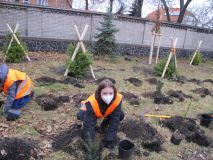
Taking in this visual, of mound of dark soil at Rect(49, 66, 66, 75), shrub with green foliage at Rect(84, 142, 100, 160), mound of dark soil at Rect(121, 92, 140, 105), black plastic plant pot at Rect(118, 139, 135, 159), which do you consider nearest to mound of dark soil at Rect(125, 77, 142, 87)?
mound of dark soil at Rect(121, 92, 140, 105)

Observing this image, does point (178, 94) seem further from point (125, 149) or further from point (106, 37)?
point (106, 37)

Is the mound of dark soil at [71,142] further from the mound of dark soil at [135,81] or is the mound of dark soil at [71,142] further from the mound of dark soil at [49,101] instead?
the mound of dark soil at [135,81]

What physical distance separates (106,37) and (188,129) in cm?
768

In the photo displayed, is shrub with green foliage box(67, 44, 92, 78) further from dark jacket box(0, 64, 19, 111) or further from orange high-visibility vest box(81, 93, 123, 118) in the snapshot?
orange high-visibility vest box(81, 93, 123, 118)

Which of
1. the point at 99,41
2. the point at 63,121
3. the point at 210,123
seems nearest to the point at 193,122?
the point at 210,123

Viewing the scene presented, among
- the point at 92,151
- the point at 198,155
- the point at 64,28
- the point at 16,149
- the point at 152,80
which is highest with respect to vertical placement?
the point at 64,28

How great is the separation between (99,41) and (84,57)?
4556mm

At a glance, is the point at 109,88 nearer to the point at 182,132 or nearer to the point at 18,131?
the point at 18,131

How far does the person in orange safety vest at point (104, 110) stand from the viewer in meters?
3.66

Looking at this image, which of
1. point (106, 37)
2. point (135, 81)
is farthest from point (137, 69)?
point (106, 37)

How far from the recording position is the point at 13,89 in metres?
4.61

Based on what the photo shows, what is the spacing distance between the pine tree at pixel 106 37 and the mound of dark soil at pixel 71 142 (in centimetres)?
808

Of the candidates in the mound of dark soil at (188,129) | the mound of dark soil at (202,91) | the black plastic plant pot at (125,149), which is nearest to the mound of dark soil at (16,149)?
the black plastic plant pot at (125,149)

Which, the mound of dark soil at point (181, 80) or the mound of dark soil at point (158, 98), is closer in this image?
the mound of dark soil at point (158, 98)
